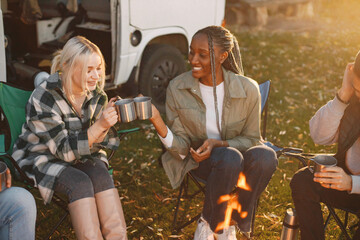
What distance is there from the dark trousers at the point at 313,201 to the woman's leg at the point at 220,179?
1.39 feet

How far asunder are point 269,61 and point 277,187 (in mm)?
4865

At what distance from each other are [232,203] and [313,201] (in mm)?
567

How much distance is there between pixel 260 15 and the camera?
11.7 meters

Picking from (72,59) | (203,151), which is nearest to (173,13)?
(72,59)

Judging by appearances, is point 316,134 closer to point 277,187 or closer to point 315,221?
point 315,221

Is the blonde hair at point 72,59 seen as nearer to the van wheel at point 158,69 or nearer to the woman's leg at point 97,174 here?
the woman's leg at point 97,174

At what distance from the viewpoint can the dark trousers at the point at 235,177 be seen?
2.71 metres

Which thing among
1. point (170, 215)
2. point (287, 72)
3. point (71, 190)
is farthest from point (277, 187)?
point (287, 72)

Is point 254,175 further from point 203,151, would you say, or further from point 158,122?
point 158,122

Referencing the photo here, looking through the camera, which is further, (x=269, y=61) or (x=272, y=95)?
(x=269, y=61)

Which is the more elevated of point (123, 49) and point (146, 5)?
point (146, 5)

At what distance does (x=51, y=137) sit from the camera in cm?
271

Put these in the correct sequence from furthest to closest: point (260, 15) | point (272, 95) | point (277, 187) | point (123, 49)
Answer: point (260, 15)
point (272, 95)
point (123, 49)
point (277, 187)

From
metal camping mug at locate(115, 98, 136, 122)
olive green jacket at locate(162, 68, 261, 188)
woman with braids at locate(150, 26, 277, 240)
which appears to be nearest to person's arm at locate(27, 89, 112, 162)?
metal camping mug at locate(115, 98, 136, 122)
